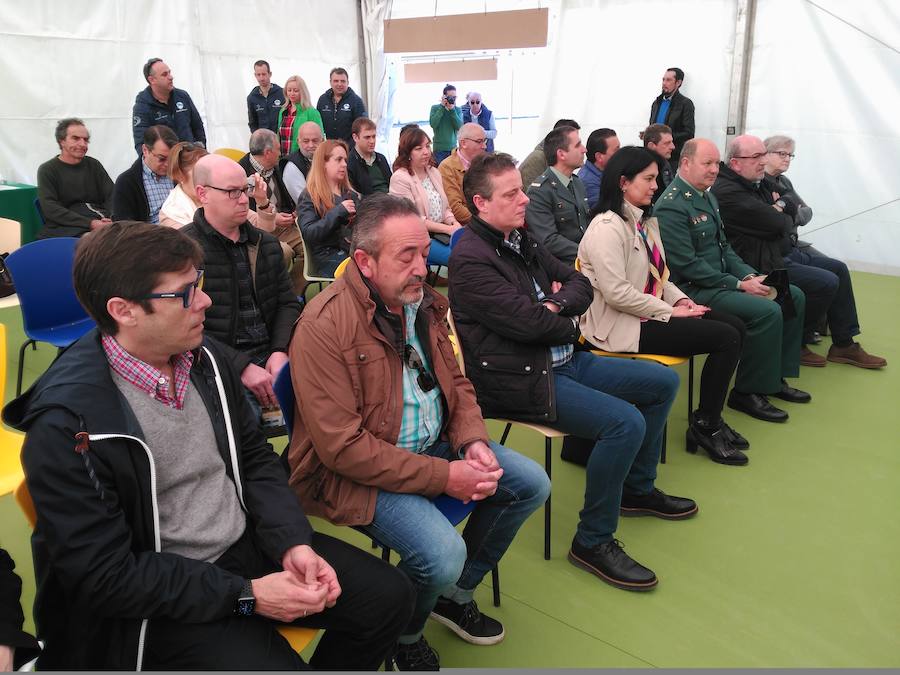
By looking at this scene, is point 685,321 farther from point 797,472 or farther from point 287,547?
point 287,547

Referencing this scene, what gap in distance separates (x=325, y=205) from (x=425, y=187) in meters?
1.01

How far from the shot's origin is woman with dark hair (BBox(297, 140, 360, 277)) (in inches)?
178

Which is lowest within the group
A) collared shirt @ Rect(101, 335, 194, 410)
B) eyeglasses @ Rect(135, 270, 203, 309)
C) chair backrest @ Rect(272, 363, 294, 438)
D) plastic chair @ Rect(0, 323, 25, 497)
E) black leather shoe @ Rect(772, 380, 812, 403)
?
black leather shoe @ Rect(772, 380, 812, 403)

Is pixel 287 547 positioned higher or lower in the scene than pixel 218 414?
lower

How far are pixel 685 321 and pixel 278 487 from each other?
2.11 metres

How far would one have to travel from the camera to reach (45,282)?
135 inches

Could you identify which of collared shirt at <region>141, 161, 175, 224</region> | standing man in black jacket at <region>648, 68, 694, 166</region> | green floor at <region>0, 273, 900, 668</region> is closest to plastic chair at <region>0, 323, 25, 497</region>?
green floor at <region>0, 273, 900, 668</region>

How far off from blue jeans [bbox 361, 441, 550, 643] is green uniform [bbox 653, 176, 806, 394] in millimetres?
1929

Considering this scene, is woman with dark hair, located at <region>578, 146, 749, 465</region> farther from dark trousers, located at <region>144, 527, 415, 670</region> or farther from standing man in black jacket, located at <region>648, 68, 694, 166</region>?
standing man in black jacket, located at <region>648, 68, 694, 166</region>

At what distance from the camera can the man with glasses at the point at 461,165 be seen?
5590mm

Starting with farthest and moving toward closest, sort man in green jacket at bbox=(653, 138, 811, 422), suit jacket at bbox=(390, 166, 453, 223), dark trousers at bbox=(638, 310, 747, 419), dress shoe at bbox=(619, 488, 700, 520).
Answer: suit jacket at bbox=(390, 166, 453, 223) → man in green jacket at bbox=(653, 138, 811, 422) → dark trousers at bbox=(638, 310, 747, 419) → dress shoe at bbox=(619, 488, 700, 520)

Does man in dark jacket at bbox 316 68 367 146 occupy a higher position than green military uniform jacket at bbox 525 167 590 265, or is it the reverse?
man in dark jacket at bbox 316 68 367 146

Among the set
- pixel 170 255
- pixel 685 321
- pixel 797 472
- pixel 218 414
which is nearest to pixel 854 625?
pixel 797 472

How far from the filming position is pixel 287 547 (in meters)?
1.62
